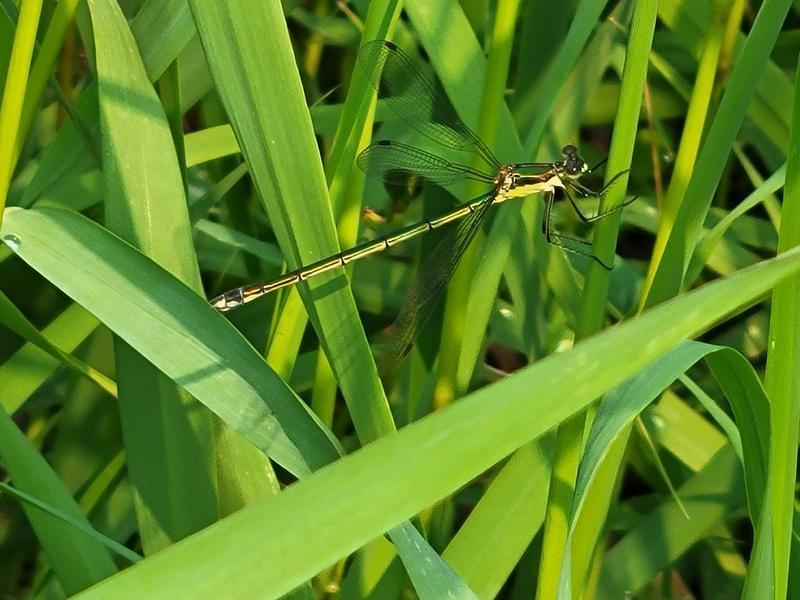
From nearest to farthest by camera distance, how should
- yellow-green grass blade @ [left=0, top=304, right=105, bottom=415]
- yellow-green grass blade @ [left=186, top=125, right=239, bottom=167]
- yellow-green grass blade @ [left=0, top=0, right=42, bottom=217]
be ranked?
yellow-green grass blade @ [left=0, top=0, right=42, bottom=217]
yellow-green grass blade @ [left=0, top=304, right=105, bottom=415]
yellow-green grass blade @ [left=186, top=125, right=239, bottom=167]

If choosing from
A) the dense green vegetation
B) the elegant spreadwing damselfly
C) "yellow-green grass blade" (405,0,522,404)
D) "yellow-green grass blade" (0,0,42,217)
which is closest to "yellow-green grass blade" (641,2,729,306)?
the dense green vegetation

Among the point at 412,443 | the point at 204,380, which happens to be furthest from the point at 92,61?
the point at 412,443

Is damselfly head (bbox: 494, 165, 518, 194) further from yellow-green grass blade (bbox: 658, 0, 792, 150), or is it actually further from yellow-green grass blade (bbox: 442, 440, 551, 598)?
yellow-green grass blade (bbox: 442, 440, 551, 598)

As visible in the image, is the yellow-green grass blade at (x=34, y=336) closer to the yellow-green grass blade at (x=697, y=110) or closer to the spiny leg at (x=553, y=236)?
the spiny leg at (x=553, y=236)

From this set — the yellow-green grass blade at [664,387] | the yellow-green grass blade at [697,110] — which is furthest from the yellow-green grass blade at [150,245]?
the yellow-green grass blade at [697,110]

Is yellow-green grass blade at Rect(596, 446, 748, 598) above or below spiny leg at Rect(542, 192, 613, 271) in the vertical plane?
below

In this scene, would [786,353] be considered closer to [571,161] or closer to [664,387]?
[664,387]
